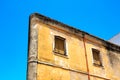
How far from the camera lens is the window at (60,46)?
1630cm

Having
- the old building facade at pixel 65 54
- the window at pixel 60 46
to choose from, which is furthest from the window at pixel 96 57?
the window at pixel 60 46

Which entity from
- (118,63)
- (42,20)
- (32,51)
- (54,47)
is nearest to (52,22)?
(42,20)

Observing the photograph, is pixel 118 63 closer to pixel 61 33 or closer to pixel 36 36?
pixel 61 33

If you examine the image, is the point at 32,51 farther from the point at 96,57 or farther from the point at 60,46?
the point at 96,57

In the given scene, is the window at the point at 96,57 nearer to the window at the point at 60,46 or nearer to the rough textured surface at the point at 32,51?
the window at the point at 60,46

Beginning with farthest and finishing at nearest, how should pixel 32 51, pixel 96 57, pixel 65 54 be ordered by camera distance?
pixel 96 57, pixel 65 54, pixel 32 51

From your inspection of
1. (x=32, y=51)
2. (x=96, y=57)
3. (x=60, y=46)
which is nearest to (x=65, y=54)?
(x=60, y=46)

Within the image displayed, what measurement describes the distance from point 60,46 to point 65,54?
72cm

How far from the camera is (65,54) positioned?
16.4 m

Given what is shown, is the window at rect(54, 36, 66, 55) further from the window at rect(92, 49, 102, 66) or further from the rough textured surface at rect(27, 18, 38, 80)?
the window at rect(92, 49, 102, 66)

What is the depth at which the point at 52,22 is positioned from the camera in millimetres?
16844

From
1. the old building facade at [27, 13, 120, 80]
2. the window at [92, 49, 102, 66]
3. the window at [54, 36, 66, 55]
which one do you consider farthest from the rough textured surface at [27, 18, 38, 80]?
the window at [92, 49, 102, 66]

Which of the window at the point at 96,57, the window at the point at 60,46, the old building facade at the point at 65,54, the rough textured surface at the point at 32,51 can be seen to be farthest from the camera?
the window at the point at 96,57

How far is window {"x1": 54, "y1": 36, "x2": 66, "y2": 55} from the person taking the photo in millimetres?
16297
